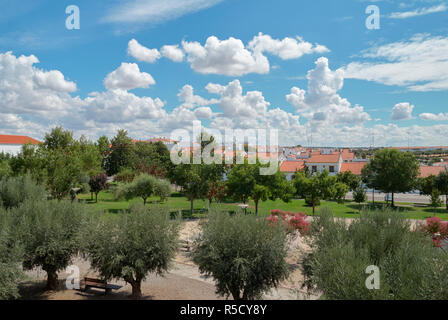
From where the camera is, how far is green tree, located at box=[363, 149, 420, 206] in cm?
5031

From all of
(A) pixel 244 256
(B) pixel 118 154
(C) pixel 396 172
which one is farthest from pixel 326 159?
(A) pixel 244 256

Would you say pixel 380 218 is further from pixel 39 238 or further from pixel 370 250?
pixel 39 238

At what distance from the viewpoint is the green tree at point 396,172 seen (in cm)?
5031

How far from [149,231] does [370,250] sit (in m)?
8.26

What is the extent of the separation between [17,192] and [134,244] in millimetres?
13497

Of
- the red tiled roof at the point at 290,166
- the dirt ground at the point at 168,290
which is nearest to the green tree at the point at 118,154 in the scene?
the red tiled roof at the point at 290,166

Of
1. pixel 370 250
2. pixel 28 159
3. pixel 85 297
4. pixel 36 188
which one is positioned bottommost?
pixel 85 297

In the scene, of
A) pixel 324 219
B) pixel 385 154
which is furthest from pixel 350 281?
pixel 385 154

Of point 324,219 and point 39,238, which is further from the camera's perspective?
point 324,219

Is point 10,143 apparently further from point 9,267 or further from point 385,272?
point 385,272

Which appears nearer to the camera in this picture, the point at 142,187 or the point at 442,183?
the point at 142,187

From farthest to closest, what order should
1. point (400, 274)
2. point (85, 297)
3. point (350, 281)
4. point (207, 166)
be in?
1. point (207, 166)
2. point (85, 297)
3. point (400, 274)
4. point (350, 281)

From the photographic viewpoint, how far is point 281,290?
14.1m

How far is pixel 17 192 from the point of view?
20.6 m
